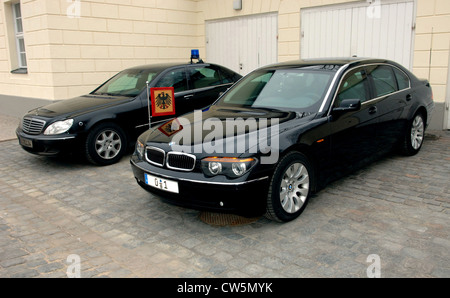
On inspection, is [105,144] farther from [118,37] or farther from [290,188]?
[118,37]

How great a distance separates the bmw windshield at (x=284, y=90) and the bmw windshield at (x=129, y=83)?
2.21m

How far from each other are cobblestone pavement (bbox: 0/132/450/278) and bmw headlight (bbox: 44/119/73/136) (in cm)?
80

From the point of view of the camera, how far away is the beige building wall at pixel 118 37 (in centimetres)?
773

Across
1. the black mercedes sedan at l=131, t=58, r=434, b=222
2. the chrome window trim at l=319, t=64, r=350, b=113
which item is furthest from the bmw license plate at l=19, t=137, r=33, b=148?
the chrome window trim at l=319, t=64, r=350, b=113

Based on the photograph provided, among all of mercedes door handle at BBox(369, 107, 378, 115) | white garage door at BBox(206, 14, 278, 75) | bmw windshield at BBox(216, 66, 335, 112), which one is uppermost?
white garage door at BBox(206, 14, 278, 75)

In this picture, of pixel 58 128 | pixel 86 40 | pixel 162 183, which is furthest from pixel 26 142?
pixel 86 40

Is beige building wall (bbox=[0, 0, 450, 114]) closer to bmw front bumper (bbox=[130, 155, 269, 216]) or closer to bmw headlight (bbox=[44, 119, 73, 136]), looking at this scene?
bmw headlight (bbox=[44, 119, 73, 136])

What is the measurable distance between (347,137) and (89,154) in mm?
3740

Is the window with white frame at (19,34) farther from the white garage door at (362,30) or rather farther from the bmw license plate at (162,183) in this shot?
the bmw license plate at (162,183)

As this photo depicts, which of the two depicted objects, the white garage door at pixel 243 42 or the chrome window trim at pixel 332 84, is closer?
the chrome window trim at pixel 332 84

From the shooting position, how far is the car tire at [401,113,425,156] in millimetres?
5836

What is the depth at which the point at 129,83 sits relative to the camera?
7.05 meters

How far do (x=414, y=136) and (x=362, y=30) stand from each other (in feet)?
11.3

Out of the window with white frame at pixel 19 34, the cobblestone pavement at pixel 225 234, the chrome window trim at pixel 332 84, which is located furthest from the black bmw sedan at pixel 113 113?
the window with white frame at pixel 19 34
